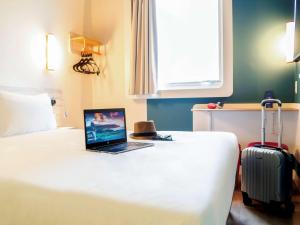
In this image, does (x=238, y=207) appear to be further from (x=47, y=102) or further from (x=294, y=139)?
(x=47, y=102)

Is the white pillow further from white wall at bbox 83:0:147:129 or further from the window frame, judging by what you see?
the window frame

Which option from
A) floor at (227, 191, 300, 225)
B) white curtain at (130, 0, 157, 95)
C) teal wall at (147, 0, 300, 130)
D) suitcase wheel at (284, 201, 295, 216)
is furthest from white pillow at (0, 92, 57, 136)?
suitcase wheel at (284, 201, 295, 216)

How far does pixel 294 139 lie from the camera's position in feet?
8.59

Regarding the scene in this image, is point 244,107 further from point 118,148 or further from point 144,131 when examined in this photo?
point 118,148

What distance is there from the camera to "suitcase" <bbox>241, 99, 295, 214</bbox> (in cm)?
193

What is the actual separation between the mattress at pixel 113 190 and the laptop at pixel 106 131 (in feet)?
0.64

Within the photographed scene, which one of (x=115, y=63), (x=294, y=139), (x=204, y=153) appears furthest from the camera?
(x=115, y=63)

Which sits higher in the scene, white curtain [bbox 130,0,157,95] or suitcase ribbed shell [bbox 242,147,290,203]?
white curtain [bbox 130,0,157,95]

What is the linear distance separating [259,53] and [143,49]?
1355 millimetres

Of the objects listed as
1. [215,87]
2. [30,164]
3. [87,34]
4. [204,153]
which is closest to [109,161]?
[30,164]

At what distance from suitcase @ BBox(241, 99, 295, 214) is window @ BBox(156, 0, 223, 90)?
Result: 1.15 meters

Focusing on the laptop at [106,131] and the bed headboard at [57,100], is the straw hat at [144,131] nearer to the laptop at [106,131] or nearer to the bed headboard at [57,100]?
the laptop at [106,131]

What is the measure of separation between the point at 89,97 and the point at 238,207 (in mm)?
2420

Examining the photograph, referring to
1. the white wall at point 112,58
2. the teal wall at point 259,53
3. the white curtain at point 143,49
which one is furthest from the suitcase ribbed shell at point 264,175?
the white wall at point 112,58
